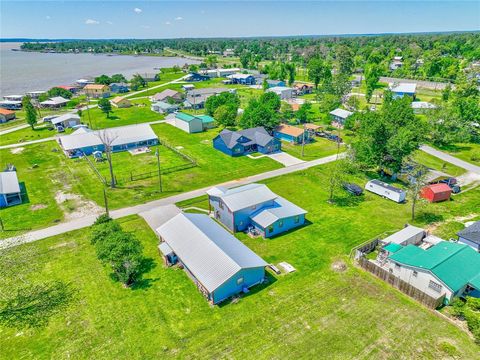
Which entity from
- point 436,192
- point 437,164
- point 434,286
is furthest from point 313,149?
point 434,286

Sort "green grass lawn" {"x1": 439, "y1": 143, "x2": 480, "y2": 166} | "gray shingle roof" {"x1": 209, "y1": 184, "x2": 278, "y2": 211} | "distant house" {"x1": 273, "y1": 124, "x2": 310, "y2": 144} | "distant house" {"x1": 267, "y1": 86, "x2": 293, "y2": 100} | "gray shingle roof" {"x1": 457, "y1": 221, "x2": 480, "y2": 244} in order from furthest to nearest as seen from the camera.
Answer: "distant house" {"x1": 267, "y1": 86, "x2": 293, "y2": 100} < "distant house" {"x1": 273, "y1": 124, "x2": 310, "y2": 144} < "green grass lawn" {"x1": 439, "y1": 143, "x2": 480, "y2": 166} < "gray shingle roof" {"x1": 209, "y1": 184, "x2": 278, "y2": 211} < "gray shingle roof" {"x1": 457, "y1": 221, "x2": 480, "y2": 244}

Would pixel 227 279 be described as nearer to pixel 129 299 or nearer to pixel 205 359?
pixel 205 359

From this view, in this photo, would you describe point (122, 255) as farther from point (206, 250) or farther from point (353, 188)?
point (353, 188)

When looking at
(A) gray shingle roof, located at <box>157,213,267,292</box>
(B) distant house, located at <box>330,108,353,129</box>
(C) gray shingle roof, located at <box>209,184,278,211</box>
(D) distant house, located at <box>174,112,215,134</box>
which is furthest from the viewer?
(B) distant house, located at <box>330,108,353,129</box>

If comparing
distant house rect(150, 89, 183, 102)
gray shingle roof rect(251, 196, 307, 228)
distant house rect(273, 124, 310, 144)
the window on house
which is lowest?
the window on house

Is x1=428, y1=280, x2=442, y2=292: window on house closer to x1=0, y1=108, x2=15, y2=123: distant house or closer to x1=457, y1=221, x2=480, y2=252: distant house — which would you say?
x1=457, y1=221, x2=480, y2=252: distant house

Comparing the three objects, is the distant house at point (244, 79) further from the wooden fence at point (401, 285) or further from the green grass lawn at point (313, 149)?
the wooden fence at point (401, 285)

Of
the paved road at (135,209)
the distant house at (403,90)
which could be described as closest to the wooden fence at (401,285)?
the paved road at (135,209)

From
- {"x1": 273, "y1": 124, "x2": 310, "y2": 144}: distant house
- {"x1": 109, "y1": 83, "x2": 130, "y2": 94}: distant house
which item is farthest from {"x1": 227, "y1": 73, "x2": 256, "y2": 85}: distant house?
{"x1": 273, "y1": 124, "x2": 310, "y2": 144}: distant house
